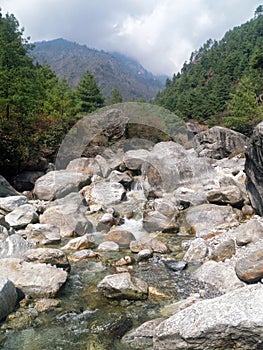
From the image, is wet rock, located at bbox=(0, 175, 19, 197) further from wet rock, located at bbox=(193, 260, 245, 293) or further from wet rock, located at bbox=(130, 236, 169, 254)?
wet rock, located at bbox=(193, 260, 245, 293)

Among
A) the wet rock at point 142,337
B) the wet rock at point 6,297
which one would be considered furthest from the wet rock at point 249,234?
the wet rock at point 6,297

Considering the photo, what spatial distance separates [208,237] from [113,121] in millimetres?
15253

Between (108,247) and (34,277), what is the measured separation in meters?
2.94

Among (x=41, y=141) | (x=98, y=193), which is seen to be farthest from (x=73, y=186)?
(x=41, y=141)

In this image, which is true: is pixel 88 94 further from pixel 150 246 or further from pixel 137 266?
pixel 137 266

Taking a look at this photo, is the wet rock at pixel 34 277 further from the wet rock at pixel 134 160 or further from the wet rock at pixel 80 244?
the wet rock at pixel 134 160

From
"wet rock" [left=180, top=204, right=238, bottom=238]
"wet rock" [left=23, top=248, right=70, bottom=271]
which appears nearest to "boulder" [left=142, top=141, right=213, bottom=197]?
"wet rock" [left=180, top=204, right=238, bottom=238]

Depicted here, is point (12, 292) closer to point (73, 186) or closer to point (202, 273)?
point (202, 273)

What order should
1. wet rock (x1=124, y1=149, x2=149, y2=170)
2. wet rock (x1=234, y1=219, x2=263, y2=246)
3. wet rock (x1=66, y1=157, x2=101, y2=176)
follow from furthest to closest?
wet rock (x1=124, y1=149, x2=149, y2=170), wet rock (x1=66, y1=157, x2=101, y2=176), wet rock (x1=234, y1=219, x2=263, y2=246)

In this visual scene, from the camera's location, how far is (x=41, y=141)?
19.3 meters

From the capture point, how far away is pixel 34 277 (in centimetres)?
555

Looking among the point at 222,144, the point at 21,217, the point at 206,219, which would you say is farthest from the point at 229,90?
the point at 21,217

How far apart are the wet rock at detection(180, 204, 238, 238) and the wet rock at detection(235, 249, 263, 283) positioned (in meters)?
3.23

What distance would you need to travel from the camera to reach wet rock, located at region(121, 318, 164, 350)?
4.06 meters
